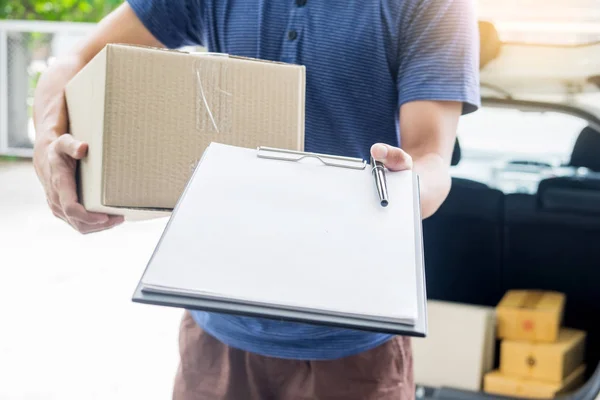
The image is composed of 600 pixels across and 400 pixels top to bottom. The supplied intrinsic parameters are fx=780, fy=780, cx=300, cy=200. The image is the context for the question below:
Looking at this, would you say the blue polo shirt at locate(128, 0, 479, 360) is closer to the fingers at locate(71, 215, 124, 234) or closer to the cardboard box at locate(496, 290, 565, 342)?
the fingers at locate(71, 215, 124, 234)

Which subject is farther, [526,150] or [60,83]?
[526,150]

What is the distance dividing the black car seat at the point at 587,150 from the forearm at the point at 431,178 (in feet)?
4.19

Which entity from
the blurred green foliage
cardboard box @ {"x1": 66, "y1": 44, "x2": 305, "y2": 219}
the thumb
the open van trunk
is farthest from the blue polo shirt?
the blurred green foliage

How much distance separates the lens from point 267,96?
86cm

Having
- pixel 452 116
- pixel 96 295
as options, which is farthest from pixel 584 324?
pixel 96 295

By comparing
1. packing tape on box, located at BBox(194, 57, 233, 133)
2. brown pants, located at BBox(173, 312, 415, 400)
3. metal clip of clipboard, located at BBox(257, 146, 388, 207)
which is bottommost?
brown pants, located at BBox(173, 312, 415, 400)

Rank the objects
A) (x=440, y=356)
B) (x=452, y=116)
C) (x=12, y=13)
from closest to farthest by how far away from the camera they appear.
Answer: (x=452, y=116), (x=440, y=356), (x=12, y=13)

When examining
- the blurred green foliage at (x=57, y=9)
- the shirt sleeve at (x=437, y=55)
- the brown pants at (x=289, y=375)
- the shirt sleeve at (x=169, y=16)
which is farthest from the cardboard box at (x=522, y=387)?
the blurred green foliage at (x=57, y=9)

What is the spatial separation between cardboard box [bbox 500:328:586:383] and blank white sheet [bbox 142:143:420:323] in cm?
155

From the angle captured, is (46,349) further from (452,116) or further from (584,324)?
(452,116)

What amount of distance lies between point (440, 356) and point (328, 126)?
1.32 metres

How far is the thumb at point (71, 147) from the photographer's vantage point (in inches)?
35.0

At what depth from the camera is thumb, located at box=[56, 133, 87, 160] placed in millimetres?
890

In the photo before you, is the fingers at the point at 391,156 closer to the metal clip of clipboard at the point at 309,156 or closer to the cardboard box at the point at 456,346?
the metal clip of clipboard at the point at 309,156
